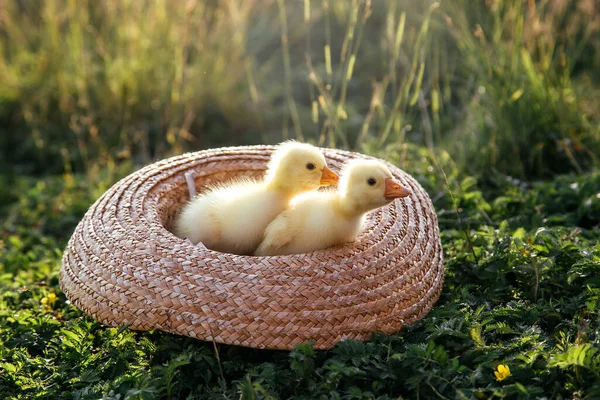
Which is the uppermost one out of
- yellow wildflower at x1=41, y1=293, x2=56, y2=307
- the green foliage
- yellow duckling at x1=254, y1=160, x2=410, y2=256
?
yellow duckling at x1=254, y1=160, x2=410, y2=256

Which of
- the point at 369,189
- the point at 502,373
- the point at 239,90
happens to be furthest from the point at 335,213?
the point at 239,90

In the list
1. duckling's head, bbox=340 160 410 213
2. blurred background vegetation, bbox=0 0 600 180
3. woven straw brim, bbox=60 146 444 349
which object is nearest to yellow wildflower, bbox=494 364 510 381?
woven straw brim, bbox=60 146 444 349

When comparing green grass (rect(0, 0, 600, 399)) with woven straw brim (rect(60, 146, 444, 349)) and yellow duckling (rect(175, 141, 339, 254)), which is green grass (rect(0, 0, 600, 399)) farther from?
yellow duckling (rect(175, 141, 339, 254))

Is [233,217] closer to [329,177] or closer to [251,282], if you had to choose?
[329,177]

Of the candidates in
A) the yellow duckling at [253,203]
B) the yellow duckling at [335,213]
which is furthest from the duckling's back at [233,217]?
the yellow duckling at [335,213]

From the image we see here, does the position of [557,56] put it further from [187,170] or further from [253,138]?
[187,170]
